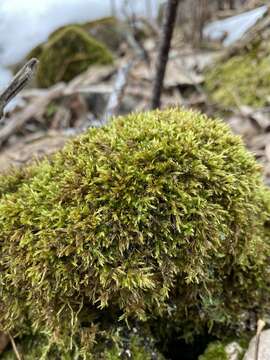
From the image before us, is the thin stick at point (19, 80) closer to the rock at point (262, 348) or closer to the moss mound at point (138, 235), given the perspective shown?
the moss mound at point (138, 235)

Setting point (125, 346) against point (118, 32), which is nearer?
point (125, 346)

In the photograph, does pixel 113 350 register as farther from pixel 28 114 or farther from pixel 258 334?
pixel 28 114

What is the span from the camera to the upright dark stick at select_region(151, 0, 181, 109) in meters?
2.37

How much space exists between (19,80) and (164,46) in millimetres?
1310

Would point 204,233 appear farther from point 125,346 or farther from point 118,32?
point 118,32

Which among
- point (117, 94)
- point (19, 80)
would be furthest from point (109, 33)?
point (19, 80)

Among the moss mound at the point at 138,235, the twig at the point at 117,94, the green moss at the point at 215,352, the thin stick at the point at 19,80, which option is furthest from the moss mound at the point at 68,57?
the green moss at the point at 215,352

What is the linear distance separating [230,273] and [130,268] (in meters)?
0.55

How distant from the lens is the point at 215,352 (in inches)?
58.7

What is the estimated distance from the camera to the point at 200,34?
4.96 metres

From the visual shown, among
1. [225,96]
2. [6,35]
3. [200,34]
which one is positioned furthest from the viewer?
[6,35]

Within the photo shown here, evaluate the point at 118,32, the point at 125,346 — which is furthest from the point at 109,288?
the point at 118,32

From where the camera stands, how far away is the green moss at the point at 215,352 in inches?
57.9

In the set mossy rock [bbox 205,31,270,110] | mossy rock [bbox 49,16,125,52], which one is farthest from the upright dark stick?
mossy rock [bbox 49,16,125,52]
